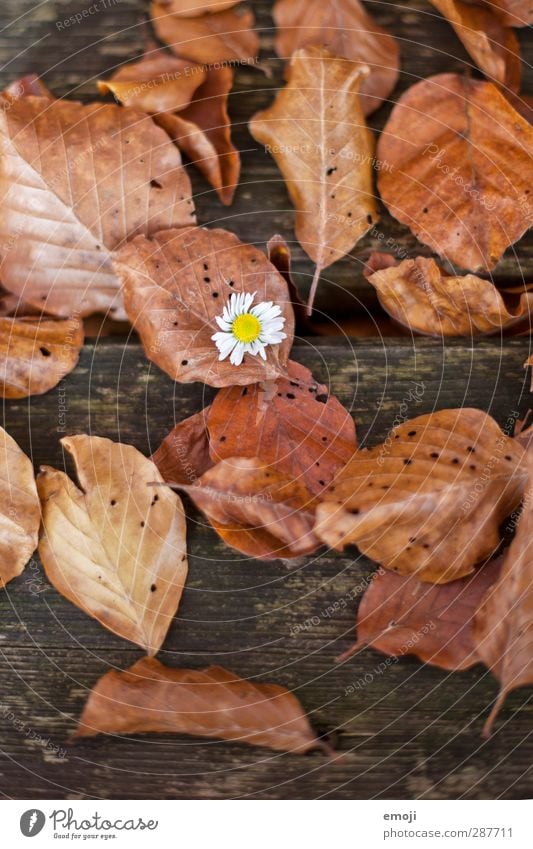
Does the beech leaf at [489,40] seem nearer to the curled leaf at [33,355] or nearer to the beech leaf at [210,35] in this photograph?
the beech leaf at [210,35]

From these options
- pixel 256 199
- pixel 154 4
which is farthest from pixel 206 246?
pixel 154 4

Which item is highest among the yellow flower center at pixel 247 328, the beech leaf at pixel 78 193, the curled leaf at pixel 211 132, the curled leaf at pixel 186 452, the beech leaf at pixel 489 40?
the beech leaf at pixel 489 40

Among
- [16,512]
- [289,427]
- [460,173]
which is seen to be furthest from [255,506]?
[460,173]

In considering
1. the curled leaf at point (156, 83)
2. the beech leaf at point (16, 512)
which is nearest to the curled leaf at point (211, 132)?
the curled leaf at point (156, 83)

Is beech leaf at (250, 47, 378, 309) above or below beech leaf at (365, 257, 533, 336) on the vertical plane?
above

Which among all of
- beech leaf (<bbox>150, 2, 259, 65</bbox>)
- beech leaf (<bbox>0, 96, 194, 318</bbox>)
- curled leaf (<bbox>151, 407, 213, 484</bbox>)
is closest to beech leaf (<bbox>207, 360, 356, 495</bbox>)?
curled leaf (<bbox>151, 407, 213, 484</bbox>)

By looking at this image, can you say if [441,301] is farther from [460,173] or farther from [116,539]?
[116,539]

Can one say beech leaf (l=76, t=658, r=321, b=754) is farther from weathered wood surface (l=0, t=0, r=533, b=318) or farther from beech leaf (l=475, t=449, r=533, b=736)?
weathered wood surface (l=0, t=0, r=533, b=318)
